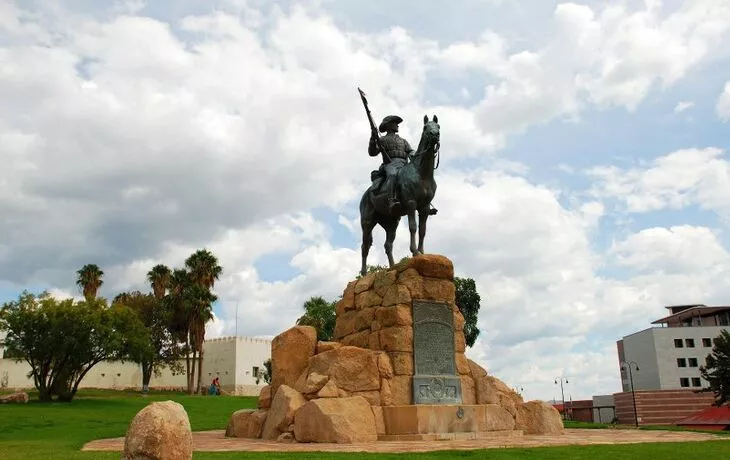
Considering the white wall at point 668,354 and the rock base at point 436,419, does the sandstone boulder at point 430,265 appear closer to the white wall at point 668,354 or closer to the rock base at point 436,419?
the rock base at point 436,419

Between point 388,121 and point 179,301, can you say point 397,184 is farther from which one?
point 179,301

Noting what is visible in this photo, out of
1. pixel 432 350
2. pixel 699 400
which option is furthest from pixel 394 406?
pixel 699 400

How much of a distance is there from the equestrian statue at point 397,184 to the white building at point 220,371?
4909 centimetres

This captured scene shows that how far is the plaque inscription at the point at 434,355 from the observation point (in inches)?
571

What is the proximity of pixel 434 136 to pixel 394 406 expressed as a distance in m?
6.16

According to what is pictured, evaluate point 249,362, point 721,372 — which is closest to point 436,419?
point 721,372

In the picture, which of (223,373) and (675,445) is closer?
(675,445)

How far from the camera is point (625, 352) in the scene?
7362 centimetres

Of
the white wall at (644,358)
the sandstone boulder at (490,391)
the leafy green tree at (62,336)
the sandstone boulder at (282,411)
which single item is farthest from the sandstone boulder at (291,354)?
the white wall at (644,358)

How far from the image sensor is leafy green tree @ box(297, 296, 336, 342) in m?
44.8

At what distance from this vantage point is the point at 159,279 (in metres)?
63.6

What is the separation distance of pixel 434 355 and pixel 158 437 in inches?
350

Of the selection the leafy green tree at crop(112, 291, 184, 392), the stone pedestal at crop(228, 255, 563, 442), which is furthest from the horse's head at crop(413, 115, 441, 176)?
the leafy green tree at crop(112, 291, 184, 392)

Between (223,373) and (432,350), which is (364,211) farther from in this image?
(223,373)
